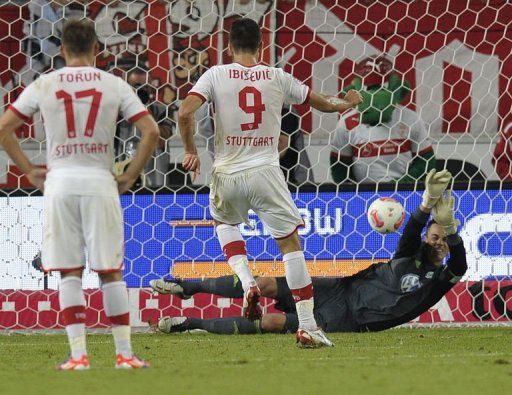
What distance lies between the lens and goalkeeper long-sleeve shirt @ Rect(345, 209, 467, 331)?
852cm

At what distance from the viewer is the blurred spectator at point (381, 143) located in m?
9.90

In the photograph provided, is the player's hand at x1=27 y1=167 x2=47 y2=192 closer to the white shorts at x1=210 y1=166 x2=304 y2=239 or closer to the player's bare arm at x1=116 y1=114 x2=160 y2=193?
the player's bare arm at x1=116 y1=114 x2=160 y2=193

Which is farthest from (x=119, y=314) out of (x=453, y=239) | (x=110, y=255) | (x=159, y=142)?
(x=159, y=142)

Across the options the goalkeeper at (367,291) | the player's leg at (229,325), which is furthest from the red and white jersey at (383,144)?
the player's leg at (229,325)

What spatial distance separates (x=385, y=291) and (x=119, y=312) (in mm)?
Result: 3367

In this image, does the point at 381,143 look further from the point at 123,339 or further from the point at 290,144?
the point at 123,339

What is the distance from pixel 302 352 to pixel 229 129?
1.39 meters

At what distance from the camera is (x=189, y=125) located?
7.28 metres

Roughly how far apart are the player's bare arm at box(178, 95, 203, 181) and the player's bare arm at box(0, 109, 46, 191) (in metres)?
1.59

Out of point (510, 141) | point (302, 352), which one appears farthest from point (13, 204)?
point (510, 141)

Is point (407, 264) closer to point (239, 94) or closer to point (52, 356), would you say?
point (239, 94)

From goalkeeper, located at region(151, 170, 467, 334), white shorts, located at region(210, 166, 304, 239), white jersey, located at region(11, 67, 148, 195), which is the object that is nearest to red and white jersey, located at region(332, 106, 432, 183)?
goalkeeper, located at region(151, 170, 467, 334)

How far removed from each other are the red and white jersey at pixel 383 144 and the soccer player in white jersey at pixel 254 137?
8.27 ft

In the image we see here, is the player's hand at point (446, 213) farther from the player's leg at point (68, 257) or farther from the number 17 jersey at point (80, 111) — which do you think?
the player's leg at point (68, 257)
